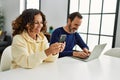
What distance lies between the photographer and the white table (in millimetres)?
1065

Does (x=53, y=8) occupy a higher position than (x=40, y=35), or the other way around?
(x=53, y=8)

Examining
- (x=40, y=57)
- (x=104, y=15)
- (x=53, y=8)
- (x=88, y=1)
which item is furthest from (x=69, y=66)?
(x=53, y=8)

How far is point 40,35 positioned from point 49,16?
272cm

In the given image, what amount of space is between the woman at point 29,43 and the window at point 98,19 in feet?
6.53

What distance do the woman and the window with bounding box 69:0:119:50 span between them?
1.99 meters

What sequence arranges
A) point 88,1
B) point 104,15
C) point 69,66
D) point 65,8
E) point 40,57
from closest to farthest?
point 40,57 < point 69,66 < point 104,15 < point 88,1 < point 65,8

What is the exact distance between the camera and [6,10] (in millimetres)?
5215

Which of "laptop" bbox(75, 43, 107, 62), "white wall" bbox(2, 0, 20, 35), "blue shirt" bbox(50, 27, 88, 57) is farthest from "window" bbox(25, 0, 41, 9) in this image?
"laptop" bbox(75, 43, 107, 62)

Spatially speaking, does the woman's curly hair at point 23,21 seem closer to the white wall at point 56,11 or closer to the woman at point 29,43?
the woman at point 29,43

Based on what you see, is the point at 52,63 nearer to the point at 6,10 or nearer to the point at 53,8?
the point at 53,8

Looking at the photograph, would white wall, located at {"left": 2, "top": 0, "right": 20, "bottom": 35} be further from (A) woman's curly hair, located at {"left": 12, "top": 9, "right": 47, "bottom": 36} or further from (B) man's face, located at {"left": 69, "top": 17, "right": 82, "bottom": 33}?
(A) woman's curly hair, located at {"left": 12, "top": 9, "right": 47, "bottom": 36}

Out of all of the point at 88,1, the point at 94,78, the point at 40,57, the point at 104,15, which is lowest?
the point at 94,78

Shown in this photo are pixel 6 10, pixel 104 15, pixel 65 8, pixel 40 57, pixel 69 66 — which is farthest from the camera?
pixel 6 10

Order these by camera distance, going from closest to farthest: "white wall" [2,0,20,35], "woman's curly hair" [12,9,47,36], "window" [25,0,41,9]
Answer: "woman's curly hair" [12,9,47,36], "window" [25,0,41,9], "white wall" [2,0,20,35]
